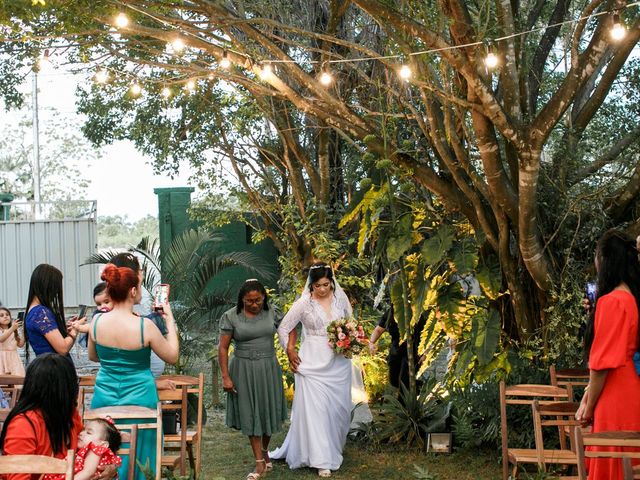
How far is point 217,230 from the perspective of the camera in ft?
73.7

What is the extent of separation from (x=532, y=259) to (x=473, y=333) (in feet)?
3.21

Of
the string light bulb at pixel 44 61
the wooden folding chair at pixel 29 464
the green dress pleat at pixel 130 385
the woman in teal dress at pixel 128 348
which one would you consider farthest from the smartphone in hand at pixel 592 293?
the string light bulb at pixel 44 61

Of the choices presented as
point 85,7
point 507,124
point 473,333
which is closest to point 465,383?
point 473,333

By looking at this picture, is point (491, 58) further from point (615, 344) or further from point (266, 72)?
point (615, 344)

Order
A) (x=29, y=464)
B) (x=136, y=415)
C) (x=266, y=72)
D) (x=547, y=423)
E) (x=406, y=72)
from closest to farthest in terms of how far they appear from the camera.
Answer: (x=29, y=464) → (x=136, y=415) → (x=547, y=423) → (x=406, y=72) → (x=266, y=72)

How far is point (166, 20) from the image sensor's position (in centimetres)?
1004

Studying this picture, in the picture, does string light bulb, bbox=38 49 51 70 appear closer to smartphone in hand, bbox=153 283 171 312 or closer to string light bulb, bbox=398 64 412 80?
string light bulb, bbox=398 64 412 80

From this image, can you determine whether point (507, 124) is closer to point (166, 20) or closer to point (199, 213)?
point (166, 20)

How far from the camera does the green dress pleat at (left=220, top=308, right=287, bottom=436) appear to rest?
367 inches

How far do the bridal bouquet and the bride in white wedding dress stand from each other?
0.35 feet

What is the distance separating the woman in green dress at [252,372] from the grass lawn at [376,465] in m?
0.37

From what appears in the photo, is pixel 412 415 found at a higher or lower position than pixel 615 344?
lower

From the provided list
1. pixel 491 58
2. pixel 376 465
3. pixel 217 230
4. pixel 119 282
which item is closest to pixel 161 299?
pixel 119 282

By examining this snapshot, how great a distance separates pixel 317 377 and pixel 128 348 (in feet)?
11.3
